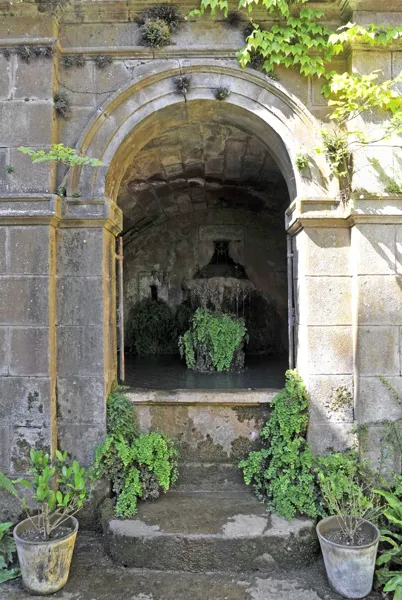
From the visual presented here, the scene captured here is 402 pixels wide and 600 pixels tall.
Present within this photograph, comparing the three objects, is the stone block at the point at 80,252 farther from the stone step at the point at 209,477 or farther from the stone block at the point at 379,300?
the stone block at the point at 379,300

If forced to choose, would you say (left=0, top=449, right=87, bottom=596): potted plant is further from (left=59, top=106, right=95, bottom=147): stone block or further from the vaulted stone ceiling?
the vaulted stone ceiling

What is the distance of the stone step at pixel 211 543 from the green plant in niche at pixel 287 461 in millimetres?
177

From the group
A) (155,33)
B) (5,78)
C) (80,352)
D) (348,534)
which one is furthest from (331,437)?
(5,78)

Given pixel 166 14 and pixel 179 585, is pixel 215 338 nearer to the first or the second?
pixel 179 585

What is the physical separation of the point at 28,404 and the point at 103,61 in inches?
131

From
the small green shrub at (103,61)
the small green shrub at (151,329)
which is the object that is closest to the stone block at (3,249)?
the small green shrub at (103,61)

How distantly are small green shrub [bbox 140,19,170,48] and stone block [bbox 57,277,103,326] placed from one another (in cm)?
230

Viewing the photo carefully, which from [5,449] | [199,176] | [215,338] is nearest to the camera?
[5,449]

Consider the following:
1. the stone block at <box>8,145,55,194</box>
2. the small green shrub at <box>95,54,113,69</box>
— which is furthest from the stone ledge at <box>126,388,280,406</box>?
the small green shrub at <box>95,54,113,69</box>

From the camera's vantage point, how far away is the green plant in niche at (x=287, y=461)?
4.11 m

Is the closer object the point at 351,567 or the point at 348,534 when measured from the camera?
the point at 351,567

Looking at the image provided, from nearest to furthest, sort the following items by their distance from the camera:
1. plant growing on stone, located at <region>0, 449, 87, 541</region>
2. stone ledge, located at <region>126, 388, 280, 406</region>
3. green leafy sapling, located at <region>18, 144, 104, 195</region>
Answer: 1. plant growing on stone, located at <region>0, 449, 87, 541</region>
2. green leafy sapling, located at <region>18, 144, 104, 195</region>
3. stone ledge, located at <region>126, 388, 280, 406</region>

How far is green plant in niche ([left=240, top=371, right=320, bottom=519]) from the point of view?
4.11 m

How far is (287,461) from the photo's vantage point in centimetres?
424
